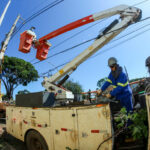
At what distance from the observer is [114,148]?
7.92 ft

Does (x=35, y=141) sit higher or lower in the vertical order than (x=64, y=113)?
lower

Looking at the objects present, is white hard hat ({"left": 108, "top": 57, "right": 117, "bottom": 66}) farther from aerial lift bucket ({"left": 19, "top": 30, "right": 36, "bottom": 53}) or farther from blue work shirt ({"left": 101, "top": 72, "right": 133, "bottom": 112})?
aerial lift bucket ({"left": 19, "top": 30, "right": 36, "bottom": 53})

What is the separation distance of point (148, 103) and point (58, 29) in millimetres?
5399

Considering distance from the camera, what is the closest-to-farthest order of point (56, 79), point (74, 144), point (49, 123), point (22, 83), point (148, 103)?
point (148, 103), point (74, 144), point (49, 123), point (56, 79), point (22, 83)

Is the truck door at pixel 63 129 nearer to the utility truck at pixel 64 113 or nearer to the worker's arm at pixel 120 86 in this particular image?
the utility truck at pixel 64 113

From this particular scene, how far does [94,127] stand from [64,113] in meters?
0.84

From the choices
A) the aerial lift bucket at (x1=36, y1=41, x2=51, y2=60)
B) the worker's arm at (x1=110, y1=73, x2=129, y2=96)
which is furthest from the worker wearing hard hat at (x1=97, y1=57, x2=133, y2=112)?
the aerial lift bucket at (x1=36, y1=41, x2=51, y2=60)

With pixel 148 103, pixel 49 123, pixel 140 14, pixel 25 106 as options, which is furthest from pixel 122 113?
pixel 140 14

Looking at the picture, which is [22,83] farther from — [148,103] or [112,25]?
[148,103]

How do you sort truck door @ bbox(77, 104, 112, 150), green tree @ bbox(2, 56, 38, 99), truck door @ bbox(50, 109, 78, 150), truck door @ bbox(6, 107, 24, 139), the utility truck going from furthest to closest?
green tree @ bbox(2, 56, 38, 99) < truck door @ bbox(6, 107, 24, 139) < truck door @ bbox(50, 109, 78, 150) < the utility truck < truck door @ bbox(77, 104, 112, 150)

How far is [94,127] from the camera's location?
2406 mm

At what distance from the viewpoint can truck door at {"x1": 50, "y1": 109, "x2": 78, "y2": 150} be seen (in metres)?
2.73

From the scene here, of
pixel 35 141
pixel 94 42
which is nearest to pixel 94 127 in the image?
pixel 35 141

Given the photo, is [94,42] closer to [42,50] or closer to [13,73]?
[42,50]
